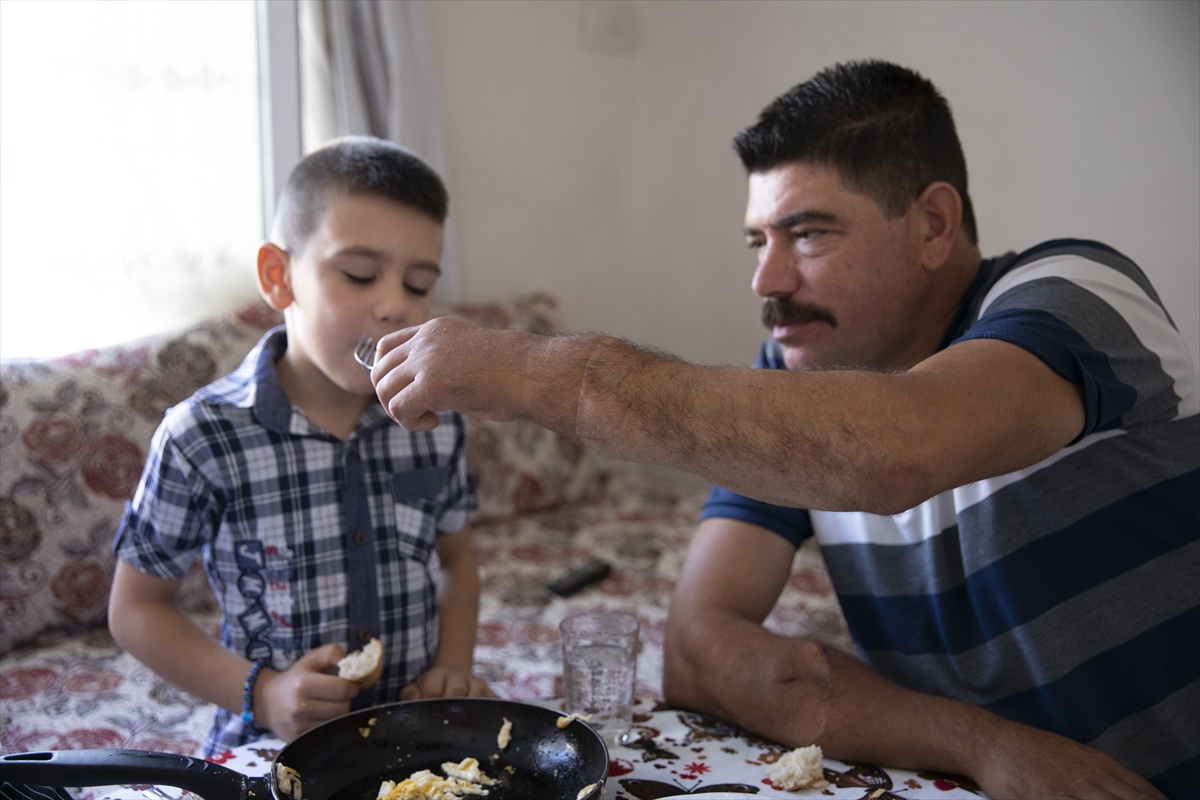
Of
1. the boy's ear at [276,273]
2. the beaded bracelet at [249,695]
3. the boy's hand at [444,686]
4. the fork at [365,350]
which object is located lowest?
the boy's hand at [444,686]

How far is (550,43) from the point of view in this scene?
2891 millimetres

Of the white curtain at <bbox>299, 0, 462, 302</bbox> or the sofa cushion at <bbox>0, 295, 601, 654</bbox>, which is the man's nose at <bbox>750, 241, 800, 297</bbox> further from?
the white curtain at <bbox>299, 0, 462, 302</bbox>

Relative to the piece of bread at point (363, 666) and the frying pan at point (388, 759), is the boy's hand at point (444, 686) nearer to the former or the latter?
the piece of bread at point (363, 666)

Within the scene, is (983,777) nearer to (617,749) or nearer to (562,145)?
(617,749)

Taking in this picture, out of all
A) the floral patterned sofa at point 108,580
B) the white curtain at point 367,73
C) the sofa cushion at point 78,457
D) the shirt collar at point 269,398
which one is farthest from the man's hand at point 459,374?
the white curtain at point 367,73

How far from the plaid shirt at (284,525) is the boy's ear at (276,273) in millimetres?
63

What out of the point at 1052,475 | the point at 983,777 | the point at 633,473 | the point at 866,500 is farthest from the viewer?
the point at 633,473

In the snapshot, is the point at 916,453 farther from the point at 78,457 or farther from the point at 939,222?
the point at 78,457

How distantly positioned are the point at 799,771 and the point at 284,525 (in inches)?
28.7

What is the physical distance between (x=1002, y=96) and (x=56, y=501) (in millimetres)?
2205

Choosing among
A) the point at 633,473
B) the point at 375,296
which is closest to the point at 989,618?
the point at 375,296

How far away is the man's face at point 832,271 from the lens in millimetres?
1312

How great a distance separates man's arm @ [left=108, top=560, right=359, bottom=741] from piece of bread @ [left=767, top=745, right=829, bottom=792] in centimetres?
47

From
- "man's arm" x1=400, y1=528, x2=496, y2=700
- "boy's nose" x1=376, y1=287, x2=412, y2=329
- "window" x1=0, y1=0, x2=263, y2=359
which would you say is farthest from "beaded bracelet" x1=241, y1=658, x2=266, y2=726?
"window" x1=0, y1=0, x2=263, y2=359
